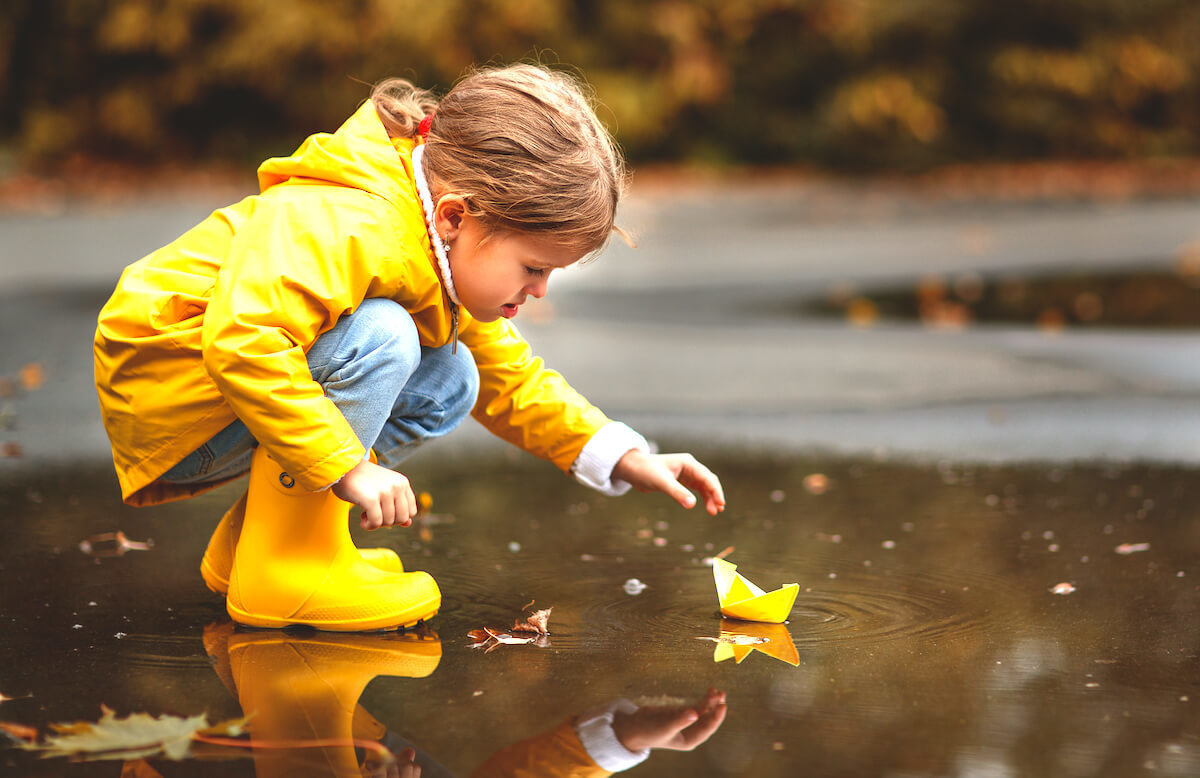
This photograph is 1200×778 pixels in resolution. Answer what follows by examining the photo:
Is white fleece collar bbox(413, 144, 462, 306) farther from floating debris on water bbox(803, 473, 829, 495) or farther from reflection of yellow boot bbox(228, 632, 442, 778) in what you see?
floating debris on water bbox(803, 473, 829, 495)

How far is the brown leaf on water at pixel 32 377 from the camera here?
4484mm

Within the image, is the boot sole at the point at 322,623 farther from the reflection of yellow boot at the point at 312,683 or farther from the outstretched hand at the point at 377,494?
the outstretched hand at the point at 377,494

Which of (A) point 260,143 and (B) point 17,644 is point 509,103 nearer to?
(B) point 17,644

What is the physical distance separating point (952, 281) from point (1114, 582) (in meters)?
4.95

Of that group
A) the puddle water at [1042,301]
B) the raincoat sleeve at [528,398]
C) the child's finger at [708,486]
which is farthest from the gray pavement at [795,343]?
the child's finger at [708,486]

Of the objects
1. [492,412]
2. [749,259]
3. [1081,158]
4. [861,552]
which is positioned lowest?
[1081,158]

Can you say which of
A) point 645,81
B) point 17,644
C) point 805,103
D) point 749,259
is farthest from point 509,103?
point 805,103

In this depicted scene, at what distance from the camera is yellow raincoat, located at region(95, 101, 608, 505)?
77.2 inches

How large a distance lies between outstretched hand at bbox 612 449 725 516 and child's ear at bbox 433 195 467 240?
0.52m

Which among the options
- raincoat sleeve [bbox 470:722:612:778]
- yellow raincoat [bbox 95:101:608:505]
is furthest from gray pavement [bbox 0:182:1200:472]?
raincoat sleeve [bbox 470:722:612:778]

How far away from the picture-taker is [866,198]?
11.0m

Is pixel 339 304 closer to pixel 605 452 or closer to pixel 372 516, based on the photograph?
pixel 372 516

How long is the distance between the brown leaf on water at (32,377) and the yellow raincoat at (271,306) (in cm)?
238

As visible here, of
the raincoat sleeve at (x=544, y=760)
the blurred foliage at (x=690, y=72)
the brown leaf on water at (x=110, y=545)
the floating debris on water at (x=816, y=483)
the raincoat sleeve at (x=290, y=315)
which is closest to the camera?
the raincoat sleeve at (x=544, y=760)
